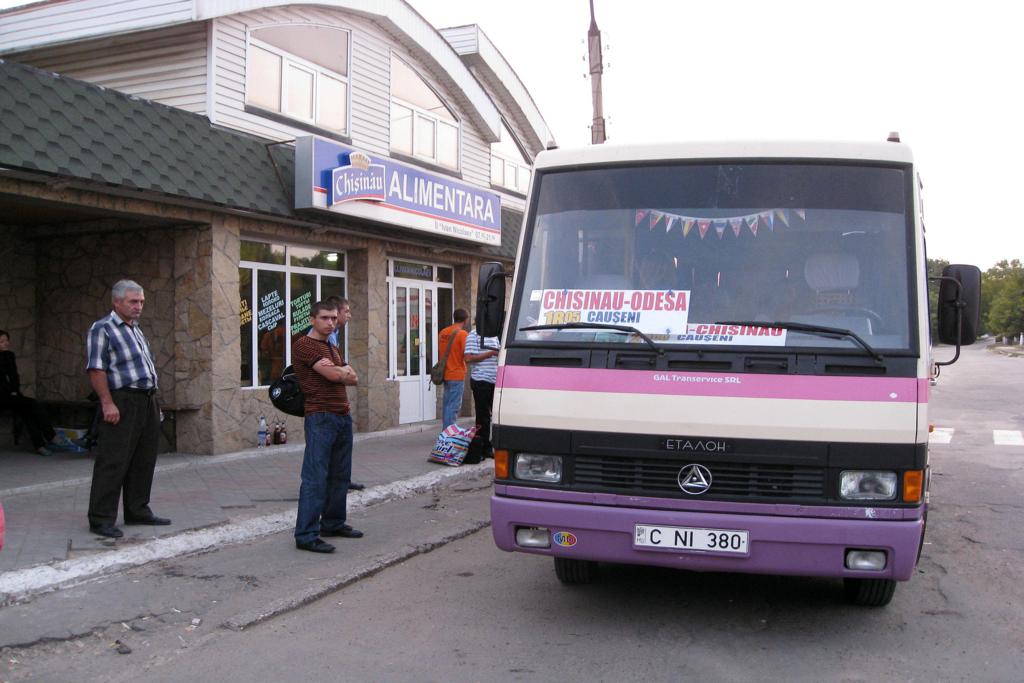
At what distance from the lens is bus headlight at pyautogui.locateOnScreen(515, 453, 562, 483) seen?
15.8 feet

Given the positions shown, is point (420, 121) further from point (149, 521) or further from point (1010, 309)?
point (1010, 309)

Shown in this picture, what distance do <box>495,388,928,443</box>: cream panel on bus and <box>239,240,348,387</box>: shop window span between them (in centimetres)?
763

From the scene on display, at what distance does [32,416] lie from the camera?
10.9 metres

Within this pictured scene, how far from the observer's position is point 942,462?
38.5 feet

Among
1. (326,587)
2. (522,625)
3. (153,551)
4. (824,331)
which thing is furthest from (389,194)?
(824,331)

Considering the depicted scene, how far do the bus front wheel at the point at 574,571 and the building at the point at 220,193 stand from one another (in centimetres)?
578

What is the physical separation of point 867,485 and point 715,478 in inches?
28.5

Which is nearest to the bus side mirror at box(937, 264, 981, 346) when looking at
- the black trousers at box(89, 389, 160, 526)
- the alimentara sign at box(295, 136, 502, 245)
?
the black trousers at box(89, 389, 160, 526)

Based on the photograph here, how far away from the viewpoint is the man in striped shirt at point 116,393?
6516 millimetres

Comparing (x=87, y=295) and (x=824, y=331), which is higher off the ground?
(x=87, y=295)

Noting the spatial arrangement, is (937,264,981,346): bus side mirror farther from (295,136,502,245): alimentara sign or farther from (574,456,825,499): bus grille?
(295,136,502,245): alimentara sign

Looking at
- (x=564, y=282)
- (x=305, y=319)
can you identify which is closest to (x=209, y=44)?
(x=305, y=319)

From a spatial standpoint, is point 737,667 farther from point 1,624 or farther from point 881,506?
point 1,624

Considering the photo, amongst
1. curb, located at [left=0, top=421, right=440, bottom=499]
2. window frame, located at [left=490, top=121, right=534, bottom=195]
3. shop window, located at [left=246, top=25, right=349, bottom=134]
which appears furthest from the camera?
window frame, located at [left=490, top=121, right=534, bottom=195]
